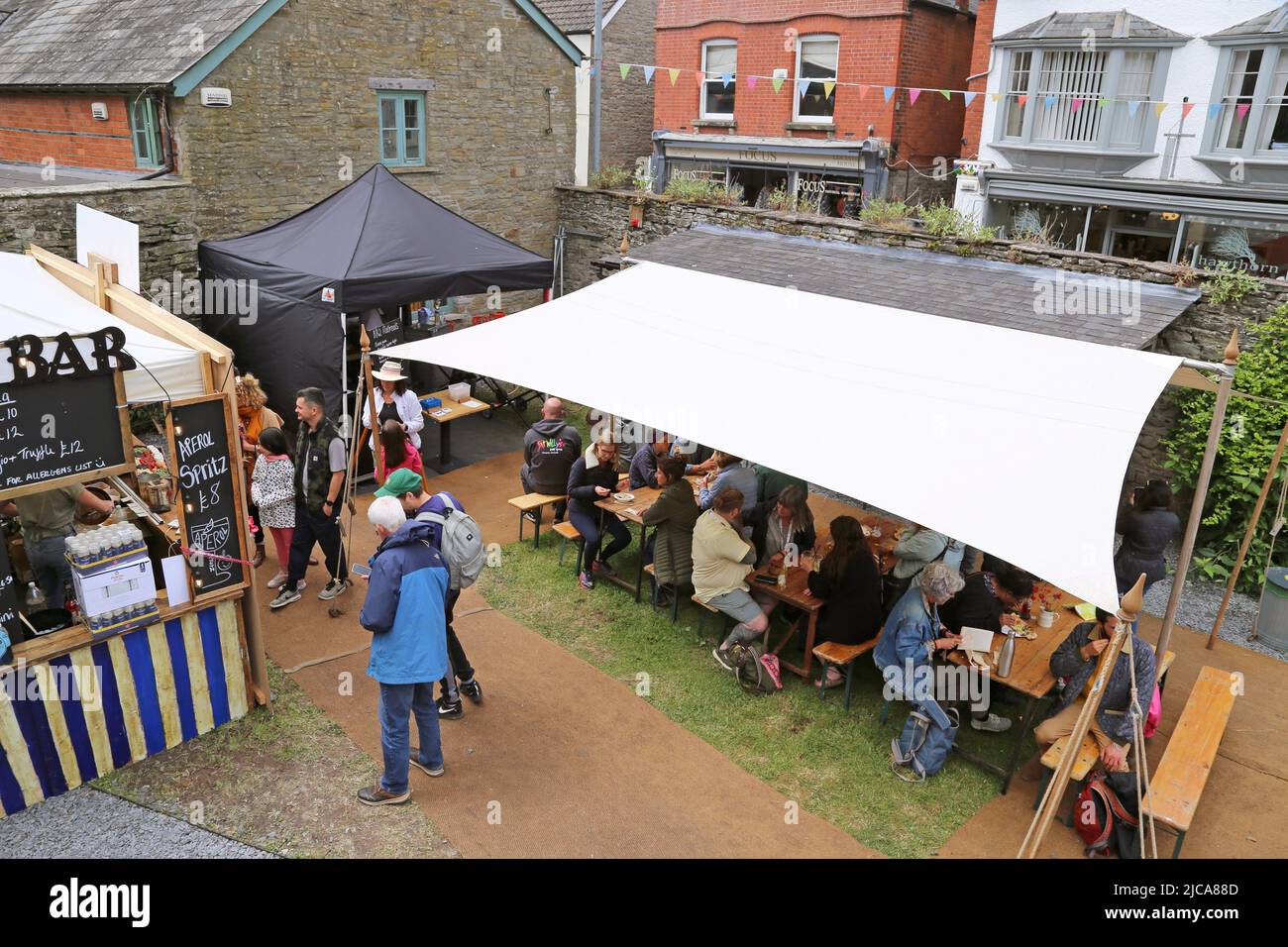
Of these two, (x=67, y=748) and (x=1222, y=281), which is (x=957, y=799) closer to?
(x=67, y=748)

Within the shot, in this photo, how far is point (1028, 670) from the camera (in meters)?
5.84

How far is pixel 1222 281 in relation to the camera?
27.2 ft

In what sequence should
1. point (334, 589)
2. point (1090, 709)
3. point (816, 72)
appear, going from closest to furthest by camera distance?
1. point (1090, 709)
2. point (334, 589)
3. point (816, 72)

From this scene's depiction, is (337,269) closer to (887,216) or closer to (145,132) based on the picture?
(145,132)

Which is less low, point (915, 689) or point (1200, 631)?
point (915, 689)

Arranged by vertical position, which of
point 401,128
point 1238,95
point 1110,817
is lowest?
point 1110,817

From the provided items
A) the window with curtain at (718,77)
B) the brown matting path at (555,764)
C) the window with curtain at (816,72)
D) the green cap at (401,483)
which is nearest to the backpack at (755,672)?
the brown matting path at (555,764)

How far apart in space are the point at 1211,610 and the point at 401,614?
7154 millimetres

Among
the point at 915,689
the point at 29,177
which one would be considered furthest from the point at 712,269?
the point at 29,177

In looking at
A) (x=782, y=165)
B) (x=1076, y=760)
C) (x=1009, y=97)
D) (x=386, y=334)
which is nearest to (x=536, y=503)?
(x=386, y=334)

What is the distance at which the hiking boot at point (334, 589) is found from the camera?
7422mm

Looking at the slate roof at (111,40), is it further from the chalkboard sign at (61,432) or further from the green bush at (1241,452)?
the green bush at (1241,452)

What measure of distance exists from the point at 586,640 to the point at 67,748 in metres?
3.48

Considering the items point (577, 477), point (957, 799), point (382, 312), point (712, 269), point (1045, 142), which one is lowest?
point (957, 799)
